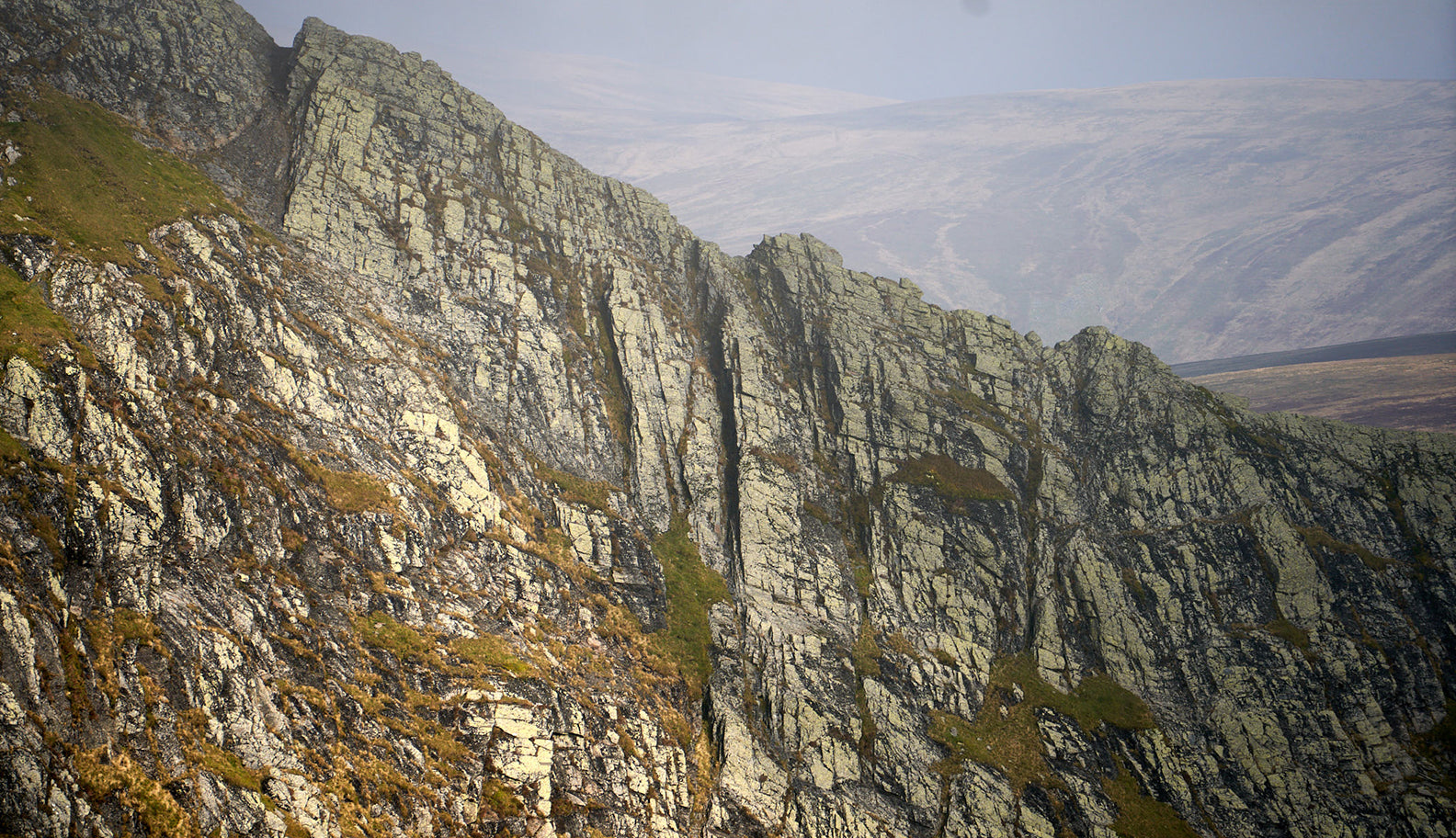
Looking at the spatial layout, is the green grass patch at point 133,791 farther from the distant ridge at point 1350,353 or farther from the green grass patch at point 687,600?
the distant ridge at point 1350,353

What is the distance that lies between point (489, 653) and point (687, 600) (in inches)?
456

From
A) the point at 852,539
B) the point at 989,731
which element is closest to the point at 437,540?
the point at 852,539

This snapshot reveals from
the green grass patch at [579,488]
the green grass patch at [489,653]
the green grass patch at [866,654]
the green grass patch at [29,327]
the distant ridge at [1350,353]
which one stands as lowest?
the green grass patch at [866,654]

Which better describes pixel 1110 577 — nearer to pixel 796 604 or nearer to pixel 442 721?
pixel 796 604

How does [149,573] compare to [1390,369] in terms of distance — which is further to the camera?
[1390,369]

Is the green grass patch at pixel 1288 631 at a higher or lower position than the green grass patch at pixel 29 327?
lower

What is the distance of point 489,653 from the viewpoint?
2689 centimetres

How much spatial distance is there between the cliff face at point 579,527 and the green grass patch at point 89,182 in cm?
34

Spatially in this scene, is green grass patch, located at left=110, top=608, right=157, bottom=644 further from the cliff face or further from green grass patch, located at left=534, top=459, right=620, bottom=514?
green grass patch, located at left=534, top=459, right=620, bottom=514

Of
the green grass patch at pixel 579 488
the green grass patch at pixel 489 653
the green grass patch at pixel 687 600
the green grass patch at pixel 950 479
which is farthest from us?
the green grass patch at pixel 950 479

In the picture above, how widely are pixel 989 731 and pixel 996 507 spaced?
47.2 ft

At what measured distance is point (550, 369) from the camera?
4169cm

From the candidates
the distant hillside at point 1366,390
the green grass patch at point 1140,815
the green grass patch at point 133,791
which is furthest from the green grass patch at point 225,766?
the distant hillside at point 1366,390

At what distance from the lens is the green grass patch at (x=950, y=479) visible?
42.1 metres
